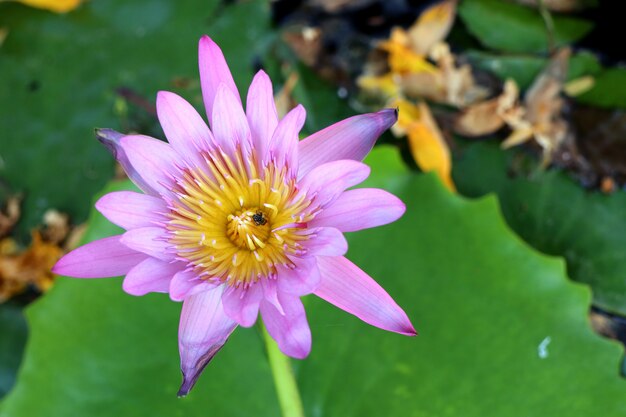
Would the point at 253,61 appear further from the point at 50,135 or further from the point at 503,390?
the point at 503,390

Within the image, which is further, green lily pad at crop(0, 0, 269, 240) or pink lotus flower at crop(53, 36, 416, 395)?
A: green lily pad at crop(0, 0, 269, 240)

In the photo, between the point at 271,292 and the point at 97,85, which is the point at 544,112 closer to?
the point at 271,292

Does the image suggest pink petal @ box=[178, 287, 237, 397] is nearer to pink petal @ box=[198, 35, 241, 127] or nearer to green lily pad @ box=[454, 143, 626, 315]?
pink petal @ box=[198, 35, 241, 127]

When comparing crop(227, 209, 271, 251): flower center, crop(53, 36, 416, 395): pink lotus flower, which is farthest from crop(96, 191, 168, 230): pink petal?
crop(227, 209, 271, 251): flower center

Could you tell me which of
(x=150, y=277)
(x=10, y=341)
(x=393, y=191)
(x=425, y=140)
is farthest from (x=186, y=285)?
(x=10, y=341)

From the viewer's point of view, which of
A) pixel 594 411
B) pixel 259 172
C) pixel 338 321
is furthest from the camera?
pixel 338 321

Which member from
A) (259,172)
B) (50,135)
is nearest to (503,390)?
(259,172)
